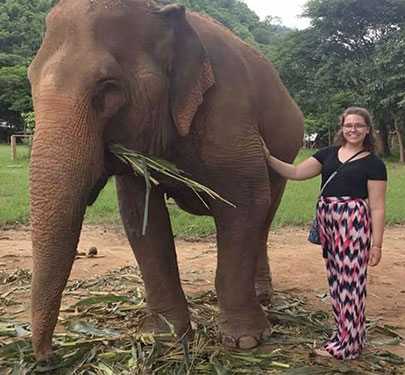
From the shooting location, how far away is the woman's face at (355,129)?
319 centimetres

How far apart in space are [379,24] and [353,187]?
23139mm

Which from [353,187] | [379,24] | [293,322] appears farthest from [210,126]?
[379,24]

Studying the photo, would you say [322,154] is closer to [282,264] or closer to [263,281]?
[263,281]

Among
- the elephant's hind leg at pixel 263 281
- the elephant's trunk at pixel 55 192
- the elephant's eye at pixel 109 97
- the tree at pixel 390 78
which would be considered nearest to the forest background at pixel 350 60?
the tree at pixel 390 78

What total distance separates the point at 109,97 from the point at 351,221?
1.47 meters

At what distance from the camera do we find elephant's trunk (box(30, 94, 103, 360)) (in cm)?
234

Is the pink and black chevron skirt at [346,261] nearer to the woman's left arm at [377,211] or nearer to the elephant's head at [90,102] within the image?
the woman's left arm at [377,211]

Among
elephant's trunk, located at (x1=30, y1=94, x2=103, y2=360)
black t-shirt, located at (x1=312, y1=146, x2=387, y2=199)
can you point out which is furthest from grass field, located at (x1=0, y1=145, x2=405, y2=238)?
elephant's trunk, located at (x1=30, y1=94, x2=103, y2=360)

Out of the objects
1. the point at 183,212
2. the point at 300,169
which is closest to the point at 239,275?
the point at 300,169

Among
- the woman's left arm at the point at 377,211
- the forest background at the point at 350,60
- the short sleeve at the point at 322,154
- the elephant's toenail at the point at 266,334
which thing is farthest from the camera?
the forest background at the point at 350,60

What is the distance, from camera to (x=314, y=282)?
523 centimetres

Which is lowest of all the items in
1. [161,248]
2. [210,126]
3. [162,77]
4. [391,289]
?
[391,289]

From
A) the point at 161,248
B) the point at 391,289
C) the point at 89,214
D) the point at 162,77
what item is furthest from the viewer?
the point at 89,214

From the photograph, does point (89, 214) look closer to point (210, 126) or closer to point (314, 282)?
point (314, 282)
